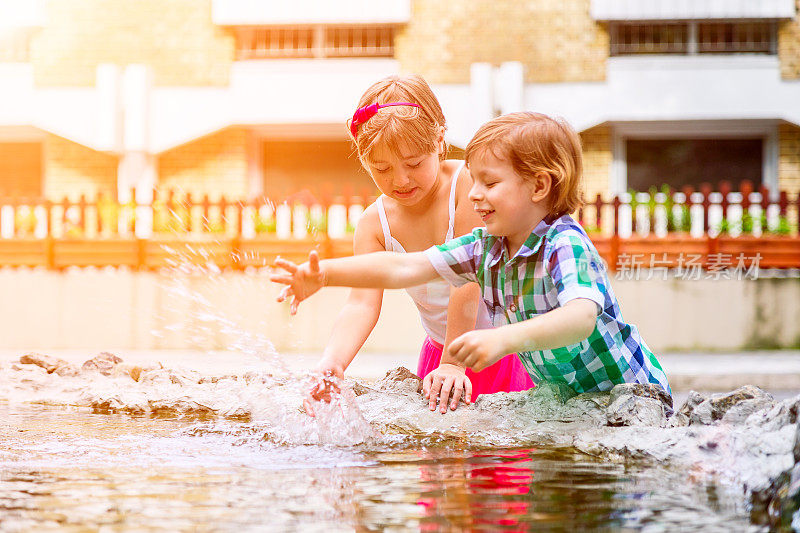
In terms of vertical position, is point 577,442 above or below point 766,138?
below

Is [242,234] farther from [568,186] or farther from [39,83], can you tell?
[568,186]

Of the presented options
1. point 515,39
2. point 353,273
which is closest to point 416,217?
point 353,273

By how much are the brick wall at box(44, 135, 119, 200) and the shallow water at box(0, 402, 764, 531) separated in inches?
533

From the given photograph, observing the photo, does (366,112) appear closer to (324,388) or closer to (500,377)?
(324,388)

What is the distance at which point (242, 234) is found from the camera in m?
11.5

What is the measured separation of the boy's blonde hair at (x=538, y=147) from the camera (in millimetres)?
2500

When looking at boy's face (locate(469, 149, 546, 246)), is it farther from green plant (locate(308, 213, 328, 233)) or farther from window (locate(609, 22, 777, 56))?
window (locate(609, 22, 777, 56))

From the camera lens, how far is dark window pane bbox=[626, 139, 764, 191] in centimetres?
1575

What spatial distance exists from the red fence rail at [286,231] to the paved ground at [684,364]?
1.16 meters

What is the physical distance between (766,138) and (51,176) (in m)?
11.4

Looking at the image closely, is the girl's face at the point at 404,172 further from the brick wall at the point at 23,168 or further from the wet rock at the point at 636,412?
the brick wall at the point at 23,168

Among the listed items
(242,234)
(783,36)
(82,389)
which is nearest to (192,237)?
(242,234)

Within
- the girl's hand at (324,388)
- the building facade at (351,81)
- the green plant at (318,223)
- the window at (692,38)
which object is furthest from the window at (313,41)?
the girl's hand at (324,388)

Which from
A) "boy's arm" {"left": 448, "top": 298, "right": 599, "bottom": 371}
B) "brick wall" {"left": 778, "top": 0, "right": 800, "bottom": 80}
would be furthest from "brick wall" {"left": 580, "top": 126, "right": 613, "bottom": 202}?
"boy's arm" {"left": 448, "top": 298, "right": 599, "bottom": 371}
